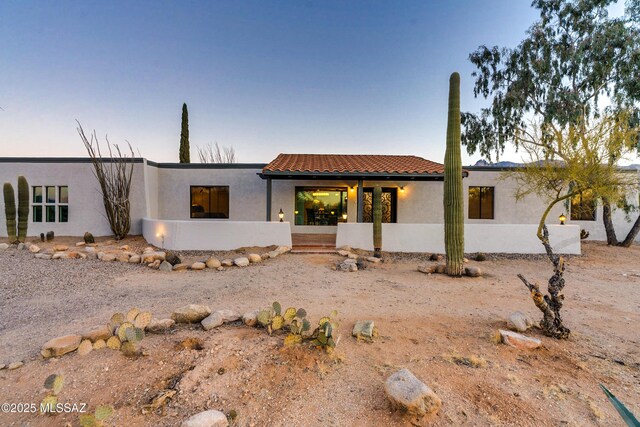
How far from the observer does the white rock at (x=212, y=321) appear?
3156 mm

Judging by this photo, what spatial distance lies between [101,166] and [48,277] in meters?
6.30

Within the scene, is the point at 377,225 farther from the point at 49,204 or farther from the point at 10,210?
the point at 49,204

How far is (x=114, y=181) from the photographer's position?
10.7 metres

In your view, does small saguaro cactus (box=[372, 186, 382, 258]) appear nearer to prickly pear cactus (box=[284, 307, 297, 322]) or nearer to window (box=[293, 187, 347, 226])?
window (box=[293, 187, 347, 226])

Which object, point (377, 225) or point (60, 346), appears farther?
point (377, 225)

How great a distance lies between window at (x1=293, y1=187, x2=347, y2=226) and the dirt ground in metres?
7.16

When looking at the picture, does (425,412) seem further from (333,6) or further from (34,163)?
(34,163)

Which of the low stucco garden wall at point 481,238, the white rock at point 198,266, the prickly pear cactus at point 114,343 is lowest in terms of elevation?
the white rock at point 198,266

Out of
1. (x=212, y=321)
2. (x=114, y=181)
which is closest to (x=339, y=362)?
(x=212, y=321)

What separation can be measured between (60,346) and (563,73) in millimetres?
17595

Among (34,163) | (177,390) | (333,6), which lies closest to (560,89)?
(333,6)

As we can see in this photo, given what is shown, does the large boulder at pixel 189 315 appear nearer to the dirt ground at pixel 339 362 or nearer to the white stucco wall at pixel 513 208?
the dirt ground at pixel 339 362

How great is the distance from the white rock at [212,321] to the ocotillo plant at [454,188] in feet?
18.0

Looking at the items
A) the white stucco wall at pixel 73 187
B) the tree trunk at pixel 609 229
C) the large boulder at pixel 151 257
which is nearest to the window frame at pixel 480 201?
the tree trunk at pixel 609 229
